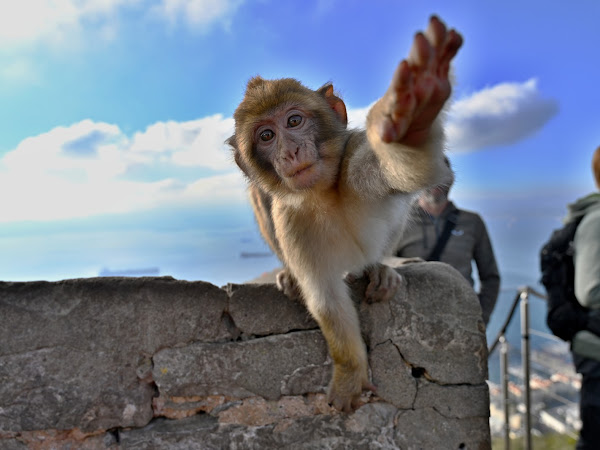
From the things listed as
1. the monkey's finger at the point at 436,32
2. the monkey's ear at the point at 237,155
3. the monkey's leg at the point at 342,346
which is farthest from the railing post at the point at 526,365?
the monkey's finger at the point at 436,32

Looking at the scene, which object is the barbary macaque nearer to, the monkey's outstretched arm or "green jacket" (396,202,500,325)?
the monkey's outstretched arm

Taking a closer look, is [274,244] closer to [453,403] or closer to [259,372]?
[259,372]

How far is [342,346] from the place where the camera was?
6.35 feet

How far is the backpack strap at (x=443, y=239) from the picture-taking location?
3.35 meters

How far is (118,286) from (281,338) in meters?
0.73

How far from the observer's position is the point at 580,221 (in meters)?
2.71

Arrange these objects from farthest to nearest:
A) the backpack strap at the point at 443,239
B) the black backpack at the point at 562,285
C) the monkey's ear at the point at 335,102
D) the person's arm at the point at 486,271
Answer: the person's arm at the point at 486,271, the backpack strap at the point at 443,239, the black backpack at the point at 562,285, the monkey's ear at the point at 335,102

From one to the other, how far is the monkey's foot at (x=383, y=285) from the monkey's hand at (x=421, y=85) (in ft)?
3.25

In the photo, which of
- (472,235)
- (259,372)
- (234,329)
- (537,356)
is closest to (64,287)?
(234,329)

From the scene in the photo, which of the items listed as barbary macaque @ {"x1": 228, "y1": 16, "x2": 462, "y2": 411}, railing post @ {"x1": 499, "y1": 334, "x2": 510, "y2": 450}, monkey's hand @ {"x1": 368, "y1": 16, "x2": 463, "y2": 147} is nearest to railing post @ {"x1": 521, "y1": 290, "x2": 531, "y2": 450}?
railing post @ {"x1": 499, "y1": 334, "x2": 510, "y2": 450}

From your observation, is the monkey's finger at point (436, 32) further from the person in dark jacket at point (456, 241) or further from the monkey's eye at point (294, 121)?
the person in dark jacket at point (456, 241)

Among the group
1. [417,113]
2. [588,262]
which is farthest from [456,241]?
[417,113]

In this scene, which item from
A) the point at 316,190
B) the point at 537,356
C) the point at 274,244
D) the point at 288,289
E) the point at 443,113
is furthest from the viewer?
the point at 537,356

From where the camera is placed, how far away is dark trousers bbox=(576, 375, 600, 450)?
104 inches
